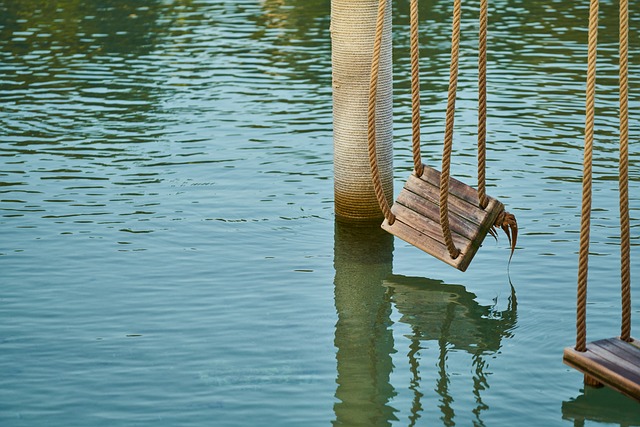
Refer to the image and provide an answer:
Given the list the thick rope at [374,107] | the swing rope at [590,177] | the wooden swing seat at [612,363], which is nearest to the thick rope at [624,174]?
the swing rope at [590,177]

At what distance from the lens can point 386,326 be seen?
9.79m

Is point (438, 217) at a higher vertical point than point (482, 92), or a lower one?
lower

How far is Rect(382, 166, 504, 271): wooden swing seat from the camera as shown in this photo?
990 centimetres

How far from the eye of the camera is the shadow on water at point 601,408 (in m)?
8.03

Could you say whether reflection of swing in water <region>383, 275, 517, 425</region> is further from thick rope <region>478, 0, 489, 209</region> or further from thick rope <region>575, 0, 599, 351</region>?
thick rope <region>478, 0, 489, 209</region>

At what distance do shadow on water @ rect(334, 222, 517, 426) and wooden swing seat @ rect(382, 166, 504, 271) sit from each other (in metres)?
0.51

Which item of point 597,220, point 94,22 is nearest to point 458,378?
point 597,220

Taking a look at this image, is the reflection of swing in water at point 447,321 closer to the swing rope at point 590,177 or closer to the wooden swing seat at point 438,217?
the wooden swing seat at point 438,217

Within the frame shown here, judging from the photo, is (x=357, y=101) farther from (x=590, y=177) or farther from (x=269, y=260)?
(x=590, y=177)

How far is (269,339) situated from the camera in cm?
942

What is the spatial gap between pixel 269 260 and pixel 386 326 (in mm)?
1834

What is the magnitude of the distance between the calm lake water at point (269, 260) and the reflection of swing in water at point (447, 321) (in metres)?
0.02

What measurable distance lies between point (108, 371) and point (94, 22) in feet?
54.2

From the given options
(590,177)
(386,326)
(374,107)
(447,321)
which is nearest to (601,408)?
(590,177)
